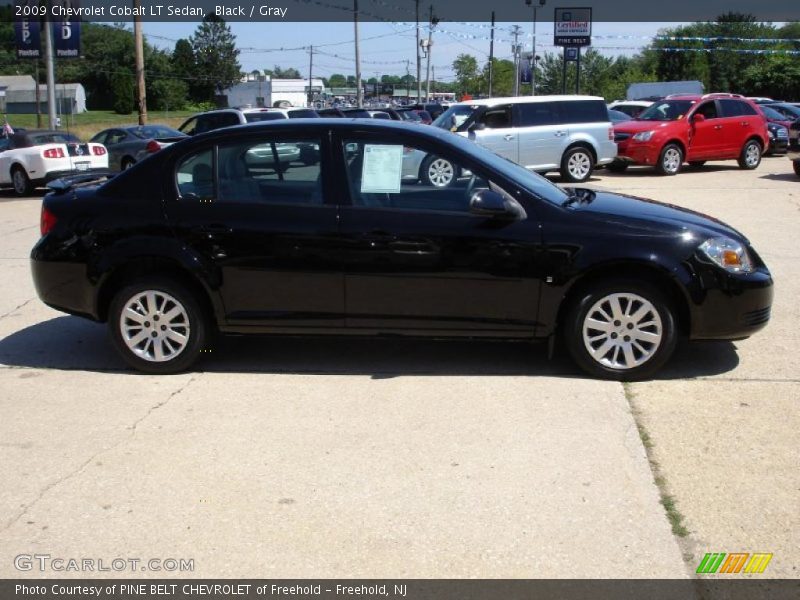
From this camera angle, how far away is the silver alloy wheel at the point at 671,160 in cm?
1981

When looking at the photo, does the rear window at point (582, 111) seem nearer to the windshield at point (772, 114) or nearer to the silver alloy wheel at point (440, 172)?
the windshield at point (772, 114)

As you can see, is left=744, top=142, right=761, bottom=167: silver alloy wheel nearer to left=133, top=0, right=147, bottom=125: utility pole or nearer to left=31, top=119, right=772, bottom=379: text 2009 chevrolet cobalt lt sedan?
left=31, top=119, right=772, bottom=379: text 2009 chevrolet cobalt lt sedan

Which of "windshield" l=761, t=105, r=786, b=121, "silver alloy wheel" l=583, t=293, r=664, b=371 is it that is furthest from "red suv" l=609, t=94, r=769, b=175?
"silver alloy wheel" l=583, t=293, r=664, b=371

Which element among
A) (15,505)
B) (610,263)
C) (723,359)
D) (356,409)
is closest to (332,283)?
(356,409)

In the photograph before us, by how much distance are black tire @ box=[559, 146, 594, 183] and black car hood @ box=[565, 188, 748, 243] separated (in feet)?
41.9

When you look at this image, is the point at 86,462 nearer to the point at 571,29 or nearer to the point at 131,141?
the point at 131,141

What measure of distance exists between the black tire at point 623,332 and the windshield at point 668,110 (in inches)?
621

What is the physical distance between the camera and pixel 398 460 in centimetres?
447

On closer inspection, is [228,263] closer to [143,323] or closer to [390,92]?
[143,323]

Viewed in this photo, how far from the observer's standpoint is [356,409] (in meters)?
5.20

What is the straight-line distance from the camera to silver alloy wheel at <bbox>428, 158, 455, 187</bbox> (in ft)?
18.4

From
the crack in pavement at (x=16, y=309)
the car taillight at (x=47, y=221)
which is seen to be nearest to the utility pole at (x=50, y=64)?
the crack in pavement at (x=16, y=309)

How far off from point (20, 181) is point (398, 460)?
17.7 metres

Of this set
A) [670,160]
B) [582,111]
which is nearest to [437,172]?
[582,111]
